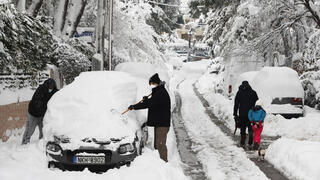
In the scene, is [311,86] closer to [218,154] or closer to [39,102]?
[218,154]

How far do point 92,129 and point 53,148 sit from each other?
2.24 feet

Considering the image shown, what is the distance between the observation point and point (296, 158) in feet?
24.4

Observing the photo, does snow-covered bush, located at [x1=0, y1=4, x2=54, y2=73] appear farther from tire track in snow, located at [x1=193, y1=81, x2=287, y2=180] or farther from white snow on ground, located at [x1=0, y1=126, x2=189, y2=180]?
tire track in snow, located at [x1=193, y1=81, x2=287, y2=180]

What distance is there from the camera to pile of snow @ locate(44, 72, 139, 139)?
6445 millimetres

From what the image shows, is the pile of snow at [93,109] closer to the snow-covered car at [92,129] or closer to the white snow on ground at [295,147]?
the snow-covered car at [92,129]

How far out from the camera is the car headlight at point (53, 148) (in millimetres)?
6344

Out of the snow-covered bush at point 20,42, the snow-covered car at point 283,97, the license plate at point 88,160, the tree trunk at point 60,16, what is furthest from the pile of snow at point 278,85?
the tree trunk at point 60,16

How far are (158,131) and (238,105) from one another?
3530mm

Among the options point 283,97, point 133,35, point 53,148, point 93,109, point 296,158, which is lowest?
point 296,158

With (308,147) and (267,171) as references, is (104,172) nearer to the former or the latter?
(267,171)

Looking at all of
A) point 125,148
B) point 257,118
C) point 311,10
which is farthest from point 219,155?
point 311,10

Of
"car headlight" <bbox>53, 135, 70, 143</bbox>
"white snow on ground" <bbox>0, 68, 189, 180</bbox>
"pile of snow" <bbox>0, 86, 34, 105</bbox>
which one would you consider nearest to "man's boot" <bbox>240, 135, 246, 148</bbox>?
"white snow on ground" <bbox>0, 68, 189, 180</bbox>

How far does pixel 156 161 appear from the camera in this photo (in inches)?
272

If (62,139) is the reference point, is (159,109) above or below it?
above
